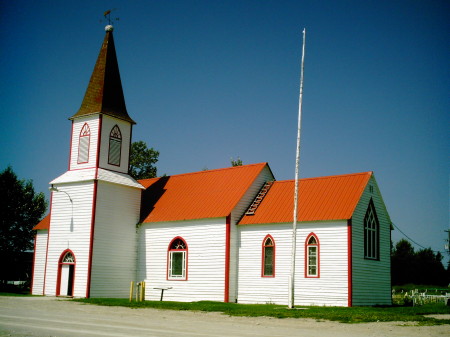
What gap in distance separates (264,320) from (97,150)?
19.2 meters

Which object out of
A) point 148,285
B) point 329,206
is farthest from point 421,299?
point 148,285

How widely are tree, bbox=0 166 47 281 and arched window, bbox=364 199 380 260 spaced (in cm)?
3810

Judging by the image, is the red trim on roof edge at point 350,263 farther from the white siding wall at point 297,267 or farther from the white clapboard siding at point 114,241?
the white clapboard siding at point 114,241

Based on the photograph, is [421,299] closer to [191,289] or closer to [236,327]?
[191,289]

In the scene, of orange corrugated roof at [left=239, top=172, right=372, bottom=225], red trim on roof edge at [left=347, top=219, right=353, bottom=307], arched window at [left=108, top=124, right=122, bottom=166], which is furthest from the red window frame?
arched window at [left=108, top=124, right=122, bottom=166]

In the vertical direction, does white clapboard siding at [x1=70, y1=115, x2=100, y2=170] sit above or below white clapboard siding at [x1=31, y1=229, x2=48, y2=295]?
above

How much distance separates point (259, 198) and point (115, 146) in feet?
34.1

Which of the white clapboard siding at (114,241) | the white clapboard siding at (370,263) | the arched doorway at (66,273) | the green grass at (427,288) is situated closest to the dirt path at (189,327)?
the white clapboard siding at (370,263)

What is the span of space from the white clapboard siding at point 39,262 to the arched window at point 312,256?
19172mm

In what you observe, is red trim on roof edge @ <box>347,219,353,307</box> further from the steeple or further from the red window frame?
the steeple

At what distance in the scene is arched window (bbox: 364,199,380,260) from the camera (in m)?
29.2

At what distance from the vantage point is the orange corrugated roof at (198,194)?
32.3 meters

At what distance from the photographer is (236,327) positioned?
16328 millimetres

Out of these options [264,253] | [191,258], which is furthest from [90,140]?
[264,253]
